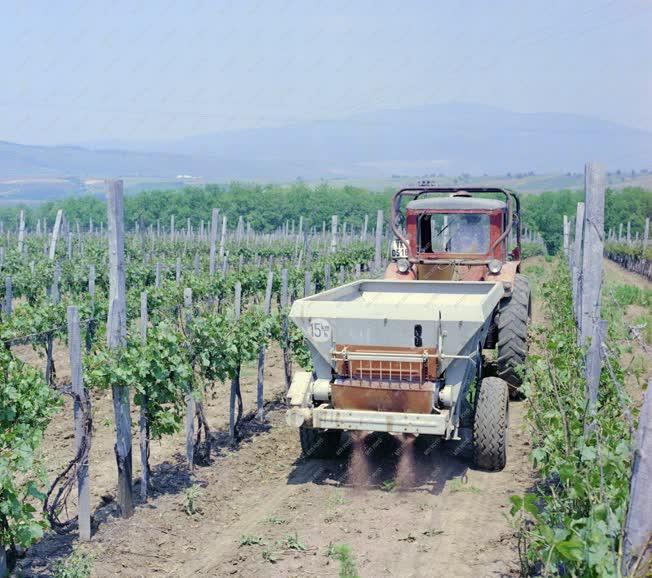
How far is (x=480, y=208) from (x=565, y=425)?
497 centimetres

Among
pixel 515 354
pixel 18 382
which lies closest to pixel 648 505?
pixel 18 382

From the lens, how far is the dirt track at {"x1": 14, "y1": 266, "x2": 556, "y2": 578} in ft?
18.7

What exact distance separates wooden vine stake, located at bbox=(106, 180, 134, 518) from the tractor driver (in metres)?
4.72

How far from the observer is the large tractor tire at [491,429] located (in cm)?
744

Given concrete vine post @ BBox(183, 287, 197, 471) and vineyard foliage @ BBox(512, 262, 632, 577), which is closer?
vineyard foliage @ BBox(512, 262, 632, 577)

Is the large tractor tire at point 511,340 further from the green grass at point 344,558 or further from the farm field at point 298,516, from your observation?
the green grass at point 344,558

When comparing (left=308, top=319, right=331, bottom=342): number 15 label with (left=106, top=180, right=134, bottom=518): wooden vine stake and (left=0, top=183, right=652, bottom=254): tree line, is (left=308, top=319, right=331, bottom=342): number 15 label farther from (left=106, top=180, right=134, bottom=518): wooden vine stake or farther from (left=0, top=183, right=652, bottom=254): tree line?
(left=0, top=183, right=652, bottom=254): tree line

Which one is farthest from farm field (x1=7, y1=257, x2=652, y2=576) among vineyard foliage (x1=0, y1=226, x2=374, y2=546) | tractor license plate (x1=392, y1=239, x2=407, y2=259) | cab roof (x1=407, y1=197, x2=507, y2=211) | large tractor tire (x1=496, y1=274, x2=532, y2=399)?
tractor license plate (x1=392, y1=239, x2=407, y2=259)

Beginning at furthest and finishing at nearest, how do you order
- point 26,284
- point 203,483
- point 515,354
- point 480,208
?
1. point 26,284
2. point 480,208
3. point 515,354
4. point 203,483

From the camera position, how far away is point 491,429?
24.5 feet

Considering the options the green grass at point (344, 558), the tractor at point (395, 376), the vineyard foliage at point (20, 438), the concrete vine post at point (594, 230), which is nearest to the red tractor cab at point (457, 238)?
the tractor at point (395, 376)

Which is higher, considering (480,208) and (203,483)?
(480,208)

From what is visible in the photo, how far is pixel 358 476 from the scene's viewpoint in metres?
7.58

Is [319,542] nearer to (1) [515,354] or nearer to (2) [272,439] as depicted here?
(2) [272,439]
